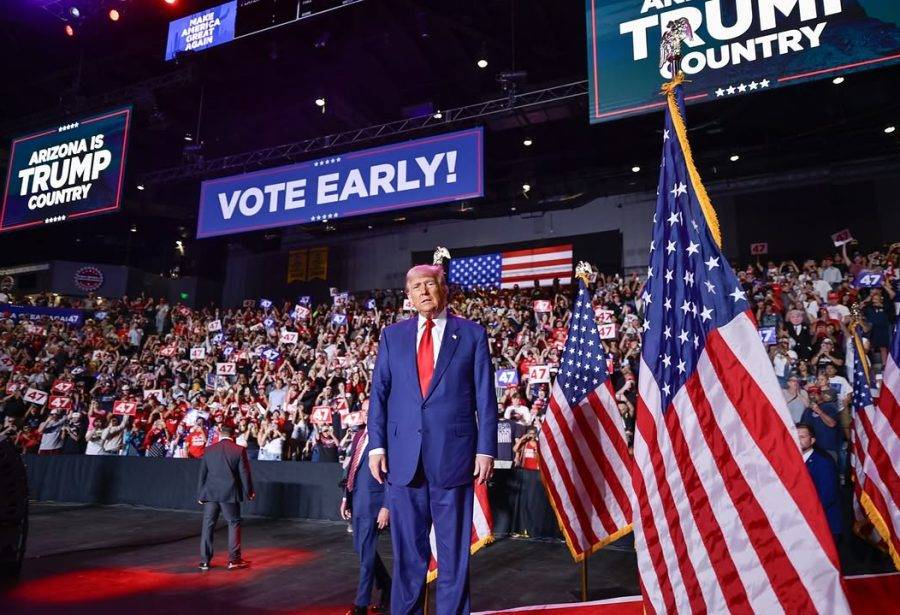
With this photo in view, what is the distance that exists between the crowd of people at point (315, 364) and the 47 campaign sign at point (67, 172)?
420cm

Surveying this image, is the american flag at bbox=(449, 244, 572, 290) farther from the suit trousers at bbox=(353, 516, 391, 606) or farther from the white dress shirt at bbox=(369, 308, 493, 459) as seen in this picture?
the white dress shirt at bbox=(369, 308, 493, 459)

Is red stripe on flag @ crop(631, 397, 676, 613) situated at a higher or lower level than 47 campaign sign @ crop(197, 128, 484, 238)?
lower

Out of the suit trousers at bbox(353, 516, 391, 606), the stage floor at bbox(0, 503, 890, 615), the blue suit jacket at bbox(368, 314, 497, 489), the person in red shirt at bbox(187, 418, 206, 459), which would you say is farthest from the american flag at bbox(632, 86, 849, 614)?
the person in red shirt at bbox(187, 418, 206, 459)

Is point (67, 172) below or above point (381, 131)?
below

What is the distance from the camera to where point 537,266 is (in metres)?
20.6

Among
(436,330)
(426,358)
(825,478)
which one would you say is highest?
(436,330)

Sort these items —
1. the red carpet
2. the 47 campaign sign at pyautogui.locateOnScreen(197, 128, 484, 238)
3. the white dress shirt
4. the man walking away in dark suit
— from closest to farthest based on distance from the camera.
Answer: the white dress shirt, the red carpet, the man walking away in dark suit, the 47 campaign sign at pyautogui.locateOnScreen(197, 128, 484, 238)

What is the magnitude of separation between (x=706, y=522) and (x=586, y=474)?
270cm

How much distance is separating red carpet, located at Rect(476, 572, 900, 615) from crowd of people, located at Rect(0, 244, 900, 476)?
8.95 feet

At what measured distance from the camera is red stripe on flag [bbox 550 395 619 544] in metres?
5.05

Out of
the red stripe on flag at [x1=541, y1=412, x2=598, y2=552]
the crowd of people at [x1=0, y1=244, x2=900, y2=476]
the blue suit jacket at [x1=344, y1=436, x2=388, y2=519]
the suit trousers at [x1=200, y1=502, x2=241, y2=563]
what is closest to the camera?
the blue suit jacket at [x1=344, y1=436, x2=388, y2=519]

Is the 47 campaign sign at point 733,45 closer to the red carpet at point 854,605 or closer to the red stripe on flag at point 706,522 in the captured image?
the red carpet at point 854,605

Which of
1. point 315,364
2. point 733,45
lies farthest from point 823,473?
point 315,364

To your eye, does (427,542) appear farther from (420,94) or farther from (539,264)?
(539,264)
